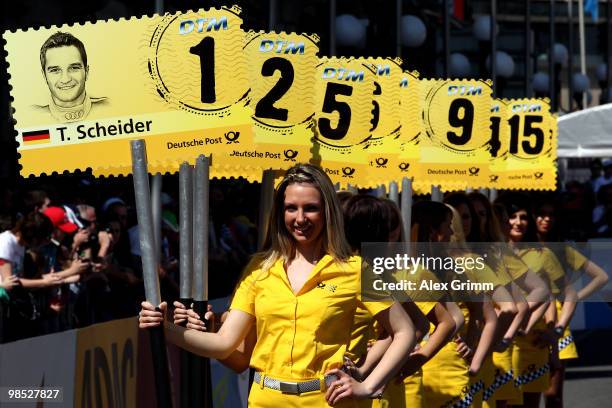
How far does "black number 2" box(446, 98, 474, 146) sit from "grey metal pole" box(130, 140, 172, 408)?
6.56 metres

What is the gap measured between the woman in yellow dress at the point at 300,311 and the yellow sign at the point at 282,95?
2090 mm

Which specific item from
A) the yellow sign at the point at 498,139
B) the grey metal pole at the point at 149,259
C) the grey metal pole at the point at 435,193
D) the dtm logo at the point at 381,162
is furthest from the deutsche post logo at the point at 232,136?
the yellow sign at the point at 498,139

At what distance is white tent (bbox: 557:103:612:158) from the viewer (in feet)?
58.7

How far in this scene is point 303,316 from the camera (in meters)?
5.66

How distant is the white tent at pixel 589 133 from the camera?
58.7 ft

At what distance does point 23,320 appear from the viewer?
386 inches

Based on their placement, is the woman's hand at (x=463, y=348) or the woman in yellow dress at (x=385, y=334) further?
the woman's hand at (x=463, y=348)

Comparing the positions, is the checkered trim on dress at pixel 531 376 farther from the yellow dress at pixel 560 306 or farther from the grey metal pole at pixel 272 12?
the grey metal pole at pixel 272 12

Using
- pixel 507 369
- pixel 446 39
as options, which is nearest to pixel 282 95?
pixel 507 369

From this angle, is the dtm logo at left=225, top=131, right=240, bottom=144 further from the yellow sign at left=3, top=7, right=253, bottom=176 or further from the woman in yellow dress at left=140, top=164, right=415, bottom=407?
the woman in yellow dress at left=140, top=164, right=415, bottom=407

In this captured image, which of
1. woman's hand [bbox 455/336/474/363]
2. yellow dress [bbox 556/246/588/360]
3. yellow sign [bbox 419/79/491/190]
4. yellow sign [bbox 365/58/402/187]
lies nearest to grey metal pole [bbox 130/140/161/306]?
woman's hand [bbox 455/336/474/363]

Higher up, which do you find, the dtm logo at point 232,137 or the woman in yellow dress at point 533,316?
the dtm logo at point 232,137

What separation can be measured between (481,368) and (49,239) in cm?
343

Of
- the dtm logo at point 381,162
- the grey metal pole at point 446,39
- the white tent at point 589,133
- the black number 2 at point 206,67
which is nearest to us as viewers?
the black number 2 at point 206,67
